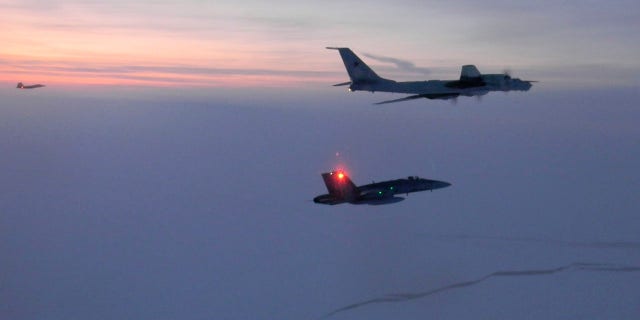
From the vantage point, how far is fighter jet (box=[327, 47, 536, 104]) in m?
47.3

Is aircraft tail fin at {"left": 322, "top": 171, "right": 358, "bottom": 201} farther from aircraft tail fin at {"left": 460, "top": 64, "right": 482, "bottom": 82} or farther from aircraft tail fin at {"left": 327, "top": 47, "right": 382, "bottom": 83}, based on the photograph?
aircraft tail fin at {"left": 460, "top": 64, "right": 482, "bottom": 82}

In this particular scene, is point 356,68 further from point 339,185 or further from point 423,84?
point 339,185

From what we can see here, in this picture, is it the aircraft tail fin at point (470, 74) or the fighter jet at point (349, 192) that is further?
the fighter jet at point (349, 192)

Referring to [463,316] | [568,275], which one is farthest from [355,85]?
[568,275]

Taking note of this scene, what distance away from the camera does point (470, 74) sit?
4725cm

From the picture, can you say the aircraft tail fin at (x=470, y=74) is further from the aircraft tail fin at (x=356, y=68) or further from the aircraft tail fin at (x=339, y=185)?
the aircraft tail fin at (x=339, y=185)

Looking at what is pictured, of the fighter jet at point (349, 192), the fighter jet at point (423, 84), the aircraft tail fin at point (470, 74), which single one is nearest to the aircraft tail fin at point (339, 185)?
the fighter jet at point (349, 192)

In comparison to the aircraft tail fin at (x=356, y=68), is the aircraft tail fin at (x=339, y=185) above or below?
below

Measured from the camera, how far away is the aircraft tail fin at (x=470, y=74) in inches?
1844

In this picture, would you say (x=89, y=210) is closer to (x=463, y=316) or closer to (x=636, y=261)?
(x=463, y=316)

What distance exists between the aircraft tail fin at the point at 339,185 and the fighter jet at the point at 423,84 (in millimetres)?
7489

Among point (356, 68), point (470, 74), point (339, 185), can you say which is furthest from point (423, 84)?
point (339, 185)

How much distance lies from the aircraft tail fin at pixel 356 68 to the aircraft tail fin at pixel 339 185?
313 inches

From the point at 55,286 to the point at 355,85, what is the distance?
280 feet
